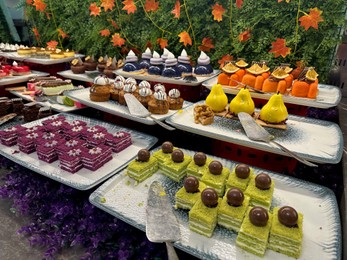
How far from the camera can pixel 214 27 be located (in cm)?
289

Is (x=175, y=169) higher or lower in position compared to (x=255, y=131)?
lower

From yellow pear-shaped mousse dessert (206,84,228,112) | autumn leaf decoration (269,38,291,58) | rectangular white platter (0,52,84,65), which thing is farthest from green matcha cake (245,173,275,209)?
rectangular white platter (0,52,84,65)

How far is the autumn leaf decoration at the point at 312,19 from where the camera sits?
2.26 meters

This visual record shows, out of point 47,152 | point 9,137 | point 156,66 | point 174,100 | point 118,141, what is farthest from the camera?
point 156,66

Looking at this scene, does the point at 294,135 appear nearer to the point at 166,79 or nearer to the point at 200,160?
the point at 200,160

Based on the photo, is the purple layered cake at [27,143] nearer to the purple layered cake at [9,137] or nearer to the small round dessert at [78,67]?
the purple layered cake at [9,137]

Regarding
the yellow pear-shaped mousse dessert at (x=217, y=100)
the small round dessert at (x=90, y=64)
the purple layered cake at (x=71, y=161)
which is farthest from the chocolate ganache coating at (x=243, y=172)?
the small round dessert at (x=90, y=64)

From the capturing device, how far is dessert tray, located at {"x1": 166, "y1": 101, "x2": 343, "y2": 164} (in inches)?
57.4

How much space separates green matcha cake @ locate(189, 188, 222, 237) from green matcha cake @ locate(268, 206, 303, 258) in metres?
0.24

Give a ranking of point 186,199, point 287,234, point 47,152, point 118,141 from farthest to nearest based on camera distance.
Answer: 1. point 118,141
2. point 47,152
3. point 186,199
4. point 287,234

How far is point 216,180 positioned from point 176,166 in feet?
0.83

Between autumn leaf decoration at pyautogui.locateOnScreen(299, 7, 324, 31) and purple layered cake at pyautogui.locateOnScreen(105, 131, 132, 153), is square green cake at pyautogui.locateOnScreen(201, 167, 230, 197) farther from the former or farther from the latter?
autumn leaf decoration at pyautogui.locateOnScreen(299, 7, 324, 31)

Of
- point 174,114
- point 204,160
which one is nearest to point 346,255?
point 204,160

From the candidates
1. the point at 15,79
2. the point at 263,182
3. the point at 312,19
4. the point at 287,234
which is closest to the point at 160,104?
the point at 263,182
